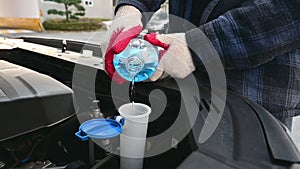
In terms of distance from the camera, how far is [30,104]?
505mm

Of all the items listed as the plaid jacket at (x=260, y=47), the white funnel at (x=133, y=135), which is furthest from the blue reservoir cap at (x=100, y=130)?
the plaid jacket at (x=260, y=47)

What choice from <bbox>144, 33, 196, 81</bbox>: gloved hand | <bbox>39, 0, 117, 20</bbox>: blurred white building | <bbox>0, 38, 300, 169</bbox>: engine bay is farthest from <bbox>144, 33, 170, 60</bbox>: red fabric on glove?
<bbox>39, 0, 117, 20</bbox>: blurred white building

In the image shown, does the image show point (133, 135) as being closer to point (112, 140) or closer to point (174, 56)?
point (112, 140)

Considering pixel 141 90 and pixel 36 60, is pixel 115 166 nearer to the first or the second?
pixel 141 90

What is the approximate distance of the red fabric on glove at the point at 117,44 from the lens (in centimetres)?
50

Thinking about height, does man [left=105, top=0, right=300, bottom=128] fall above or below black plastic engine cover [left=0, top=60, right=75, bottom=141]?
above

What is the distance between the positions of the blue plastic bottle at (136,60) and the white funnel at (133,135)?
0.09m

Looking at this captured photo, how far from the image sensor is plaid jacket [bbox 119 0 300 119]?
0.53 meters

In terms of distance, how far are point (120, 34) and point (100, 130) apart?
238 millimetres

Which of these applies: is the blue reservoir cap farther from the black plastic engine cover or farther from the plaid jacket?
the plaid jacket

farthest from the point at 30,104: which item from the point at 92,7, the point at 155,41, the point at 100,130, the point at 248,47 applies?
the point at 92,7

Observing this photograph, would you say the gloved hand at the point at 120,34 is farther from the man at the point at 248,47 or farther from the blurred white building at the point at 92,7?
the blurred white building at the point at 92,7

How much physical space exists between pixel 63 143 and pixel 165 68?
35 cm

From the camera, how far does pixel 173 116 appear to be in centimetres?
61
